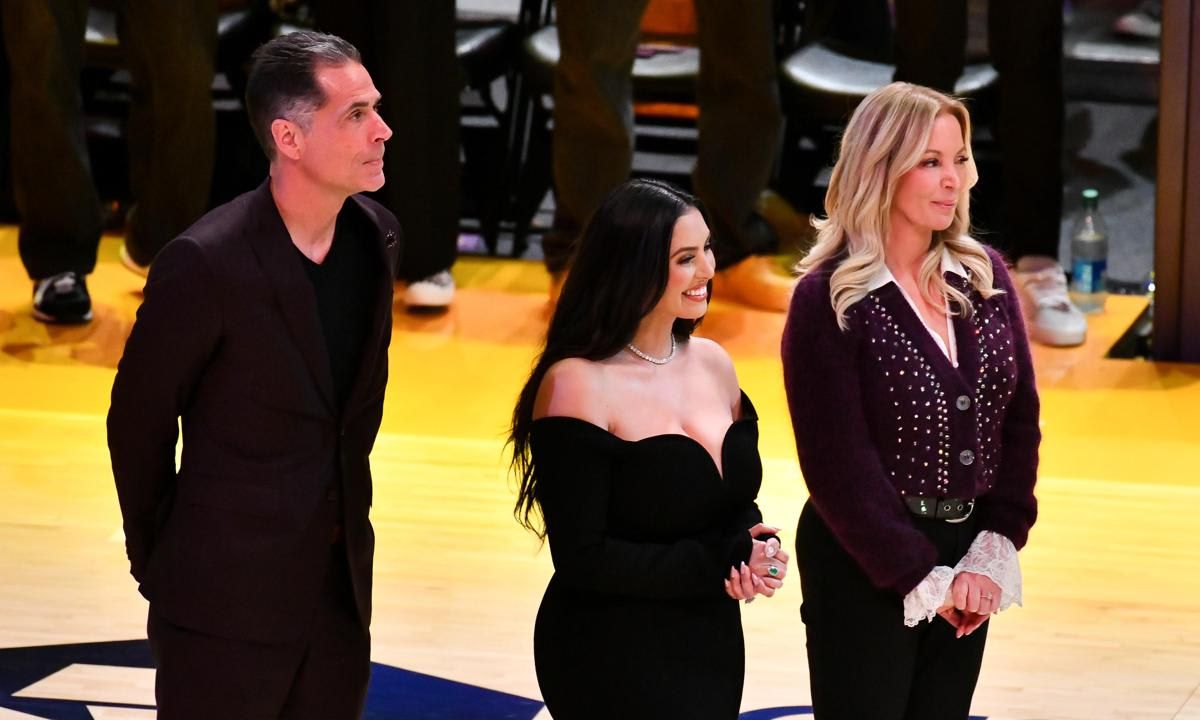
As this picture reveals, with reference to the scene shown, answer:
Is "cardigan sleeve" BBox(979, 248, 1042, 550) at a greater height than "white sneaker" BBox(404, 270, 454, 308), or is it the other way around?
"cardigan sleeve" BBox(979, 248, 1042, 550)

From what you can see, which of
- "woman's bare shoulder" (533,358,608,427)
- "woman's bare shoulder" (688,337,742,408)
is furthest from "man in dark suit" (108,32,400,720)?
"woman's bare shoulder" (688,337,742,408)

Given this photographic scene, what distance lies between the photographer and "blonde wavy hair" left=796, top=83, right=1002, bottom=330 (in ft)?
8.55

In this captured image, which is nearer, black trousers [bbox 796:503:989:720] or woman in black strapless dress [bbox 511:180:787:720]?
woman in black strapless dress [bbox 511:180:787:720]

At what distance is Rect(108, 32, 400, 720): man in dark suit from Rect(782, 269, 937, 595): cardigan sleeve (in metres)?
0.55

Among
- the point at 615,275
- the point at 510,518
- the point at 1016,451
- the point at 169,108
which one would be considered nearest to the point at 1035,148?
the point at 510,518

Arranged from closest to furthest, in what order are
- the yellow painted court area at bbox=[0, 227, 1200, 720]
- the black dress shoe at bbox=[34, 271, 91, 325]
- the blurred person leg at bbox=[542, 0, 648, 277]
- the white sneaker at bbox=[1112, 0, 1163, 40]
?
the yellow painted court area at bbox=[0, 227, 1200, 720], the blurred person leg at bbox=[542, 0, 648, 277], the black dress shoe at bbox=[34, 271, 91, 325], the white sneaker at bbox=[1112, 0, 1163, 40]

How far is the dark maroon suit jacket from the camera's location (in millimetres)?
2449

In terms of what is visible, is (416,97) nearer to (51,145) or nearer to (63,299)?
(51,145)

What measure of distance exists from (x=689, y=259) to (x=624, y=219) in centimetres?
10

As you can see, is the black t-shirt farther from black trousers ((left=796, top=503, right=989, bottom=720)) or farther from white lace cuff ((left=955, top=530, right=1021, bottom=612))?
white lace cuff ((left=955, top=530, right=1021, bottom=612))

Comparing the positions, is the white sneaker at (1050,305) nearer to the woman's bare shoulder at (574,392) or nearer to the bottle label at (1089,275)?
the bottle label at (1089,275)

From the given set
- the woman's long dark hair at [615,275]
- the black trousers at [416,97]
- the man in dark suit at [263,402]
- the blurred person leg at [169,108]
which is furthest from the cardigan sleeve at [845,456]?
the blurred person leg at [169,108]

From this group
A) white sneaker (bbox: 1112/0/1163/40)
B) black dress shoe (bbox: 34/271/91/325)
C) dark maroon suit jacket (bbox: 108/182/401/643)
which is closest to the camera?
dark maroon suit jacket (bbox: 108/182/401/643)

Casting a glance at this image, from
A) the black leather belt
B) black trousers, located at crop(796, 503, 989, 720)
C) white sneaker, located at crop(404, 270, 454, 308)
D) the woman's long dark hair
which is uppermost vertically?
the woman's long dark hair
